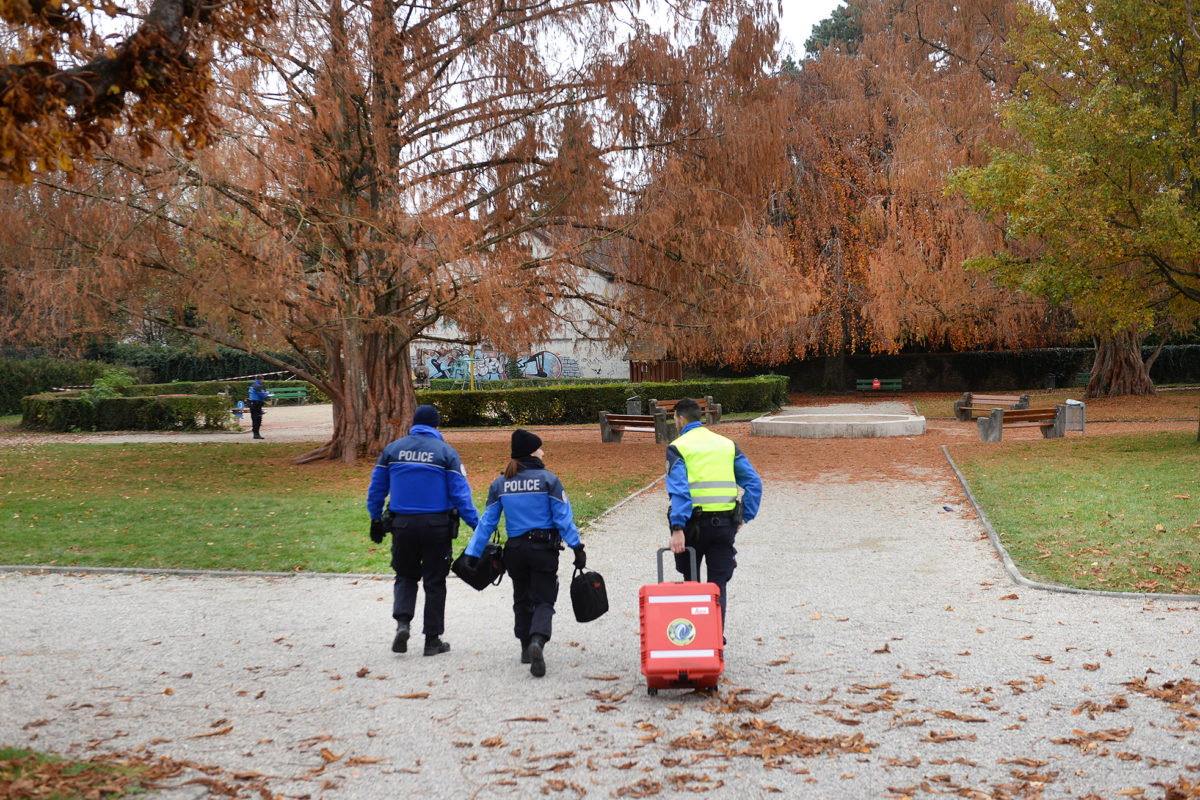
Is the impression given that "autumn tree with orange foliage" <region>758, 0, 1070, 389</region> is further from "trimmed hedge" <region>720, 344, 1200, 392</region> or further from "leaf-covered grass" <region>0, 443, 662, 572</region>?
"leaf-covered grass" <region>0, 443, 662, 572</region>

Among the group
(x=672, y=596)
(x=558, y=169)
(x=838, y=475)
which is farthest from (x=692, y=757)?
(x=558, y=169)

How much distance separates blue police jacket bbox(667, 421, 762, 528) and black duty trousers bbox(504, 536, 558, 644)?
2.47 feet

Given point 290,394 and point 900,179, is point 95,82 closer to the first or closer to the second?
point 900,179

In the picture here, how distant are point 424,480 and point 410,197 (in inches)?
358

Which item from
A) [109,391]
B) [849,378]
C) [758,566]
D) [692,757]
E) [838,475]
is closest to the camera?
[692,757]

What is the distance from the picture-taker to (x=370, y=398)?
17.1 meters

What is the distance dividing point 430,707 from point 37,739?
184 centimetres

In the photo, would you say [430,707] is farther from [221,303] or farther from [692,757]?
[221,303]

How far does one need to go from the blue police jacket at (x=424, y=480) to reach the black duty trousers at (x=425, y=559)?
76 millimetres

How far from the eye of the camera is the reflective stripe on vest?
5.62m

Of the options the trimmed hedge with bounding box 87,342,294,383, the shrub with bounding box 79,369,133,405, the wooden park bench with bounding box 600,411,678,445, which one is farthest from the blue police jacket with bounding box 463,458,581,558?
the trimmed hedge with bounding box 87,342,294,383

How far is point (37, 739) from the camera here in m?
4.65

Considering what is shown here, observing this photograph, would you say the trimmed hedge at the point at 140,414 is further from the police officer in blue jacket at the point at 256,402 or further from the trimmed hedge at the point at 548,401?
the trimmed hedge at the point at 548,401

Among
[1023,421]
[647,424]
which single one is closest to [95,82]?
[647,424]
